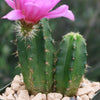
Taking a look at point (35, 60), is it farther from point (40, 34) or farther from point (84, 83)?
point (84, 83)

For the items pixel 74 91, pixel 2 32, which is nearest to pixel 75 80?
pixel 74 91

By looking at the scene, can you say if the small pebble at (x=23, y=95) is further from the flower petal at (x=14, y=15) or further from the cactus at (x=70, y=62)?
the flower petal at (x=14, y=15)

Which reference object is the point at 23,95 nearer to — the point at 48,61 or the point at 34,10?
the point at 48,61

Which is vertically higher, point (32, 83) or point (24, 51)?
point (24, 51)

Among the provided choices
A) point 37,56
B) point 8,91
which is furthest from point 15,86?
point 37,56

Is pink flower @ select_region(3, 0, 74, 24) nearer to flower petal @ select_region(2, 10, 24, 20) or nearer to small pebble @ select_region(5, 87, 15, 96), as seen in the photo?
flower petal @ select_region(2, 10, 24, 20)

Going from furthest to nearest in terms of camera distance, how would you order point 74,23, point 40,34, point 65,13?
point 74,23, point 40,34, point 65,13

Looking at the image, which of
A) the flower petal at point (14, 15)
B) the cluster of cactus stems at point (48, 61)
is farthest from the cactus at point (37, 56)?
the flower petal at point (14, 15)
